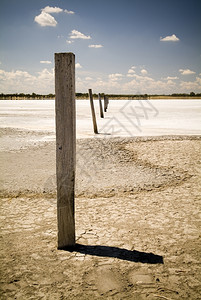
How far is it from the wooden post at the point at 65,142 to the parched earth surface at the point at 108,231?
0.28m

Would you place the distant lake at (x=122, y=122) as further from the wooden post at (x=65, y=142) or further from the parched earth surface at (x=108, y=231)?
the wooden post at (x=65, y=142)

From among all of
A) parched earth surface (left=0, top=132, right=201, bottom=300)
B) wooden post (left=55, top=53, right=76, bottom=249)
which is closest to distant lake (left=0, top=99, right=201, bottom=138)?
parched earth surface (left=0, top=132, right=201, bottom=300)

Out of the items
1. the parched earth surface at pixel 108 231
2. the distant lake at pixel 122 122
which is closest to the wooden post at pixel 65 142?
the parched earth surface at pixel 108 231

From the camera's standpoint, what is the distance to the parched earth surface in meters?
1.82

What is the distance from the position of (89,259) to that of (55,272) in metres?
0.35

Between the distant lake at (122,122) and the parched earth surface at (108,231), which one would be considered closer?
the parched earth surface at (108,231)

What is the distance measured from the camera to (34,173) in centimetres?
447

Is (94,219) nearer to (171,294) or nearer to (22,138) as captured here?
(171,294)

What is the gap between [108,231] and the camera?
2.61m

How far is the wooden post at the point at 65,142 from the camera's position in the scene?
1900 mm

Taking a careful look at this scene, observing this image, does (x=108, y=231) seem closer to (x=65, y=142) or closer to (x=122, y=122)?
(x=65, y=142)

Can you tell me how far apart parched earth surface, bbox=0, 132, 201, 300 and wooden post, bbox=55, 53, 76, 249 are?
285mm

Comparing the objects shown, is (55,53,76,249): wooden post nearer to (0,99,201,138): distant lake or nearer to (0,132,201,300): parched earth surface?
(0,132,201,300): parched earth surface

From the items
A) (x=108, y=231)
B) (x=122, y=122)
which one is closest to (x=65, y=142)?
(x=108, y=231)
